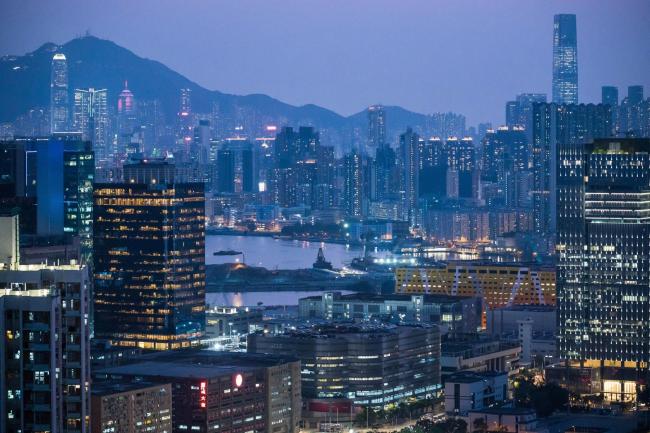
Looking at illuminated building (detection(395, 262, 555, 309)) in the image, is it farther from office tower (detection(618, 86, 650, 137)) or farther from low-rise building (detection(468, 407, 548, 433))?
low-rise building (detection(468, 407, 548, 433))

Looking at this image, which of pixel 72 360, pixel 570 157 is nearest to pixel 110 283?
pixel 570 157

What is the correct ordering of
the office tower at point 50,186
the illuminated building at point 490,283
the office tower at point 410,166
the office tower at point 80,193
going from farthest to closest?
the office tower at point 410,166 < the illuminated building at point 490,283 < the office tower at point 80,193 < the office tower at point 50,186

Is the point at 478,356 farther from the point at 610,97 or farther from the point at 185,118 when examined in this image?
the point at 185,118

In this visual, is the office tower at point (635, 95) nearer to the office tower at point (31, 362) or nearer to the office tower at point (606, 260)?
the office tower at point (606, 260)

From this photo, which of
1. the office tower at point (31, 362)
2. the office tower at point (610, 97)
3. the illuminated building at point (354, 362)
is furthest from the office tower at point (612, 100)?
the office tower at point (31, 362)

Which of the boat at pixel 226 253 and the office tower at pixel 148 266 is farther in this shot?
the boat at pixel 226 253
